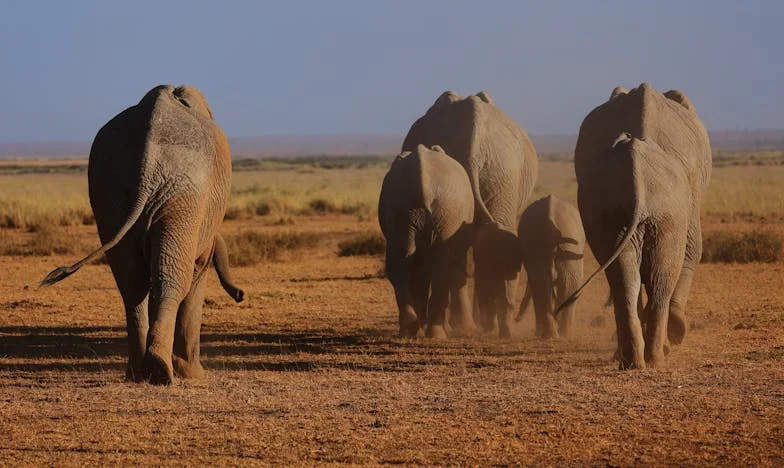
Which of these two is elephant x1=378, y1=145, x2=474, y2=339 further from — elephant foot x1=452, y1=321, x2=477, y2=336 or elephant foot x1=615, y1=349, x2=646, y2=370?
elephant foot x1=615, y1=349, x2=646, y2=370

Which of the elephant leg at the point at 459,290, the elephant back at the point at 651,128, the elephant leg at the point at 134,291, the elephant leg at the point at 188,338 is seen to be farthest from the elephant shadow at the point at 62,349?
the elephant back at the point at 651,128

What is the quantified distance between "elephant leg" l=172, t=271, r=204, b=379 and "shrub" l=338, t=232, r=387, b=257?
14675 mm

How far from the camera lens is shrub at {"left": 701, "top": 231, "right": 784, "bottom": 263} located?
22.5 meters

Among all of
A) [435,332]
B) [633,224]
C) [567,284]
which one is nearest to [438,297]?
[435,332]

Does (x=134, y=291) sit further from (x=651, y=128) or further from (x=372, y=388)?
(x=651, y=128)

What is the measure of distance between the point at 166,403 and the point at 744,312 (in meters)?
8.92

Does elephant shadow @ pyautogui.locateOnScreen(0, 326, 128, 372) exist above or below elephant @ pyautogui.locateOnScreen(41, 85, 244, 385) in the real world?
below

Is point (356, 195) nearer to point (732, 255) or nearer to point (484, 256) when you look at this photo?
point (732, 255)

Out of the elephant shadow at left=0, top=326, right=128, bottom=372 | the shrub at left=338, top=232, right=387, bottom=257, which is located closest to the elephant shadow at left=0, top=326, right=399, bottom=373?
the elephant shadow at left=0, top=326, right=128, bottom=372

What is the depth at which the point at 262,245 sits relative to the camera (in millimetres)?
24516

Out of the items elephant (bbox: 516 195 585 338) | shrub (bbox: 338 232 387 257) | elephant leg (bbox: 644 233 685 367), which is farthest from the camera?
shrub (bbox: 338 232 387 257)

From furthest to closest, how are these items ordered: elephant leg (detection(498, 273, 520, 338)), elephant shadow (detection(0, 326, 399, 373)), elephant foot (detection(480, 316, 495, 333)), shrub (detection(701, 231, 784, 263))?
shrub (detection(701, 231, 784, 263)) < elephant foot (detection(480, 316, 495, 333)) < elephant leg (detection(498, 273, 520, 338)) < elephant shadow (detection(0, 326, 399, 373))

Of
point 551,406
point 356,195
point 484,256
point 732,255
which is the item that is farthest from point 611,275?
point 356,195

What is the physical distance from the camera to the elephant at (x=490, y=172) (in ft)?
45.4
